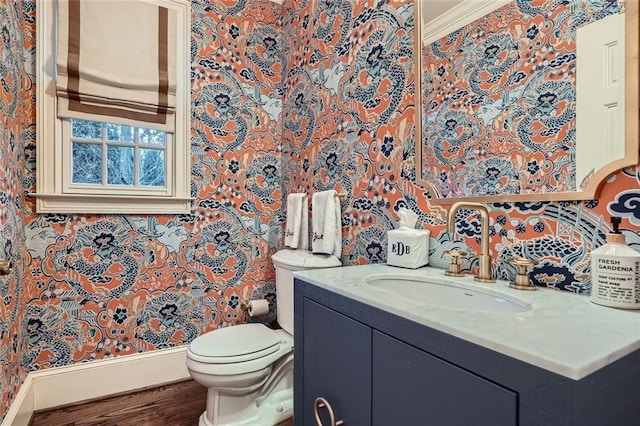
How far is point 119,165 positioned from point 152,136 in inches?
10.0

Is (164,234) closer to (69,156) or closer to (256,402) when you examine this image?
(69,156)

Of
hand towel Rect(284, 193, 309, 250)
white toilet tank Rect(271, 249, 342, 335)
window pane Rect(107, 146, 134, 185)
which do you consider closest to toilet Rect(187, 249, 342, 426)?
white toilet tank Rect(271, 249, 342, 335)

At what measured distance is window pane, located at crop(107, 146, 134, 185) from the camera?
196cm

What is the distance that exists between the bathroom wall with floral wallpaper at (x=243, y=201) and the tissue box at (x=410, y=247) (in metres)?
0.04

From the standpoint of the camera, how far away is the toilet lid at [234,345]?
4.63ft

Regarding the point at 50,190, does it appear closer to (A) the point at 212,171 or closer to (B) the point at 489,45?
(A) the point at 212,171

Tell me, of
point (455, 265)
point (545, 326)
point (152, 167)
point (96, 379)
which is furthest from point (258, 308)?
point (545, 326)

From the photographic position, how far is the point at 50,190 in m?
1.73

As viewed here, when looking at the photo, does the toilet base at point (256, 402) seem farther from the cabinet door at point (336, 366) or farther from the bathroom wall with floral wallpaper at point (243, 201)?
the bathroom wall with floral wallpaper at point (243, 201)

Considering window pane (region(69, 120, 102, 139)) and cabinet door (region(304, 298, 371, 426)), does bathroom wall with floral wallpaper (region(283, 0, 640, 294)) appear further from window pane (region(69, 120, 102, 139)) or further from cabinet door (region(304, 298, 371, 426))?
window pane (region(69, 120, 102, 139))

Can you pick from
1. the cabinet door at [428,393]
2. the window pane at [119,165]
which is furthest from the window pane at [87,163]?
the cabinet door at [428,393]

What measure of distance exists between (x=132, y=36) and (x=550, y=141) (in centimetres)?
210

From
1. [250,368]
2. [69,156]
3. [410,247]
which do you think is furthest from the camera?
[69,156]

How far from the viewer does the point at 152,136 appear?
80.7 inches
